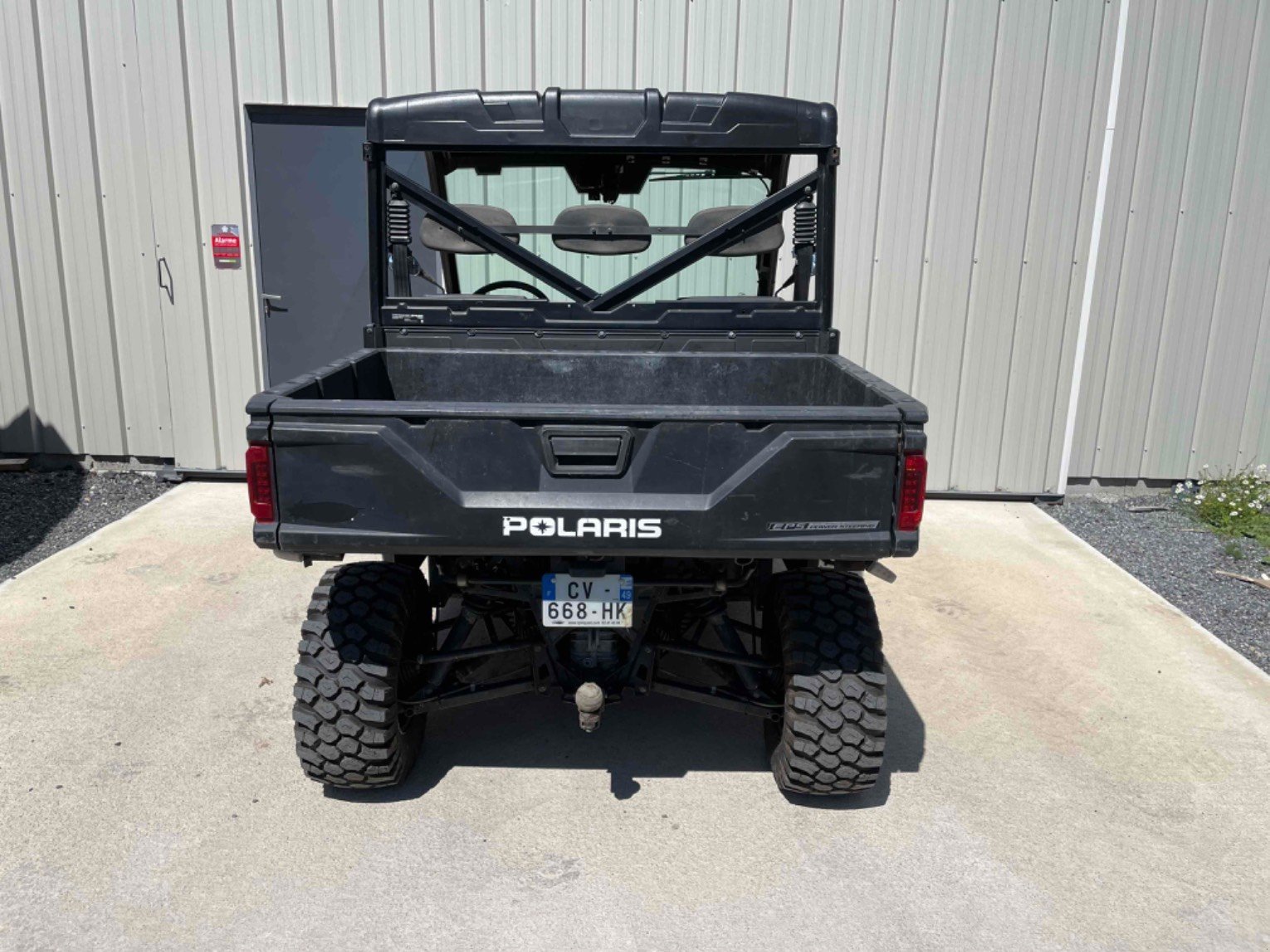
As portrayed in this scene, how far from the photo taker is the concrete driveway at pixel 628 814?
251cm

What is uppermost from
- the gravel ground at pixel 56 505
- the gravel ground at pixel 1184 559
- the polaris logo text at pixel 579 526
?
the polaris logo text at pixel 579 526

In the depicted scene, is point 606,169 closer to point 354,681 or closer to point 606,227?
point 606,227

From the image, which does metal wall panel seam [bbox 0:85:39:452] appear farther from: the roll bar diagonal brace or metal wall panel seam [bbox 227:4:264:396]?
the roll bar diagonal brace

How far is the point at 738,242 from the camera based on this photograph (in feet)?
12.1

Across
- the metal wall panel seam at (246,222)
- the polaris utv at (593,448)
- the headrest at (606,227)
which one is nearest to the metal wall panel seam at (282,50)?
the metal wall panel seam at (246,222)

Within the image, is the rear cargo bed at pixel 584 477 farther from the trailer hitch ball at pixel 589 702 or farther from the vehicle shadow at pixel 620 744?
the vehicle shadow at pixel 620 744

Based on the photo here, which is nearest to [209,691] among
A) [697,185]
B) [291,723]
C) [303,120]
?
[291,723]

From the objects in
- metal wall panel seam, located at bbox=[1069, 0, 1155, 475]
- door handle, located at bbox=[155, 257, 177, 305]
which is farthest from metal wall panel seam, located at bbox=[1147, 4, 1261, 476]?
door handle, located at bbox=[155, 257, 177, 305]

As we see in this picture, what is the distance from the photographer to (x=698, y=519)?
2.51 m

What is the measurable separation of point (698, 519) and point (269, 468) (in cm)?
113

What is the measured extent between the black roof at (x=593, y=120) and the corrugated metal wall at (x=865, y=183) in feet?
9.05

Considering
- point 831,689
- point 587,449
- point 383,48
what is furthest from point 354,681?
point 383,48

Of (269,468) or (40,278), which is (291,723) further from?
(40,278)

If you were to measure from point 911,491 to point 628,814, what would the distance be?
52.7 inches
